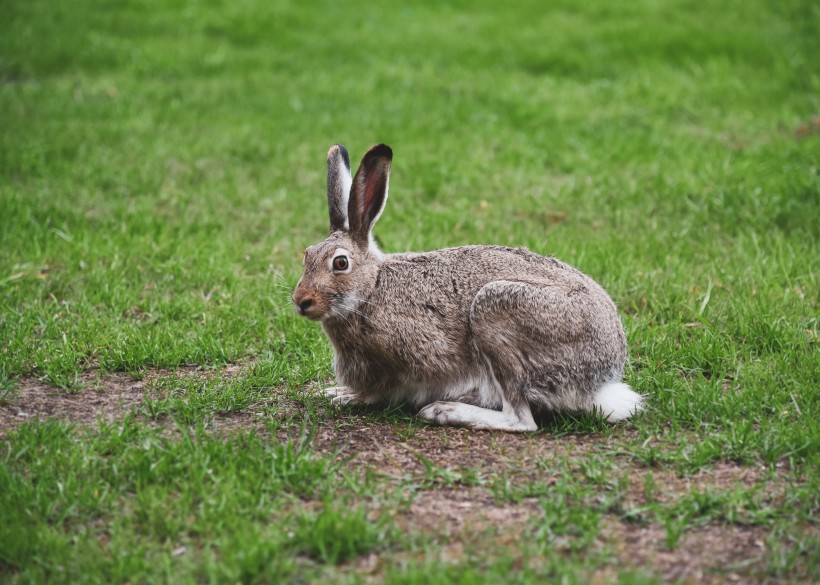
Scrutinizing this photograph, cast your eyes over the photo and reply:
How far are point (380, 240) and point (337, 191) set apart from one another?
248cm

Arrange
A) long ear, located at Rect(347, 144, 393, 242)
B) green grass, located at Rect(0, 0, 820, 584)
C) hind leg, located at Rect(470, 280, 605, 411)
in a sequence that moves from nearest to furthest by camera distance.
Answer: green grass, located at Rect(0, 0, 820, 584) → hind leg, located at Rect(470, 280, 605, 411) → long ear, located at Rect(347, 144, 393, 242)

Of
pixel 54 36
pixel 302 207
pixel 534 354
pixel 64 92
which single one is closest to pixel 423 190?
pixel 302 207

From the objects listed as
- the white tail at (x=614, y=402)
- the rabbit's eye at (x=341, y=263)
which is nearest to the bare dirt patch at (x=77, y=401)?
the rabbit's eye at (x=341, y=263)

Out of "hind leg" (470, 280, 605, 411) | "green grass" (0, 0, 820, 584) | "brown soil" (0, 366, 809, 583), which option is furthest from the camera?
"hind leg" (470, 280, 605, 411)

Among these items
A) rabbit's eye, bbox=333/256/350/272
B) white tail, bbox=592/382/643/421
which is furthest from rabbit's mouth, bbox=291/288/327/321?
white tail, bbox=592/382/643/421

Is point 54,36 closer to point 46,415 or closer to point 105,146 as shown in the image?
point 105,146

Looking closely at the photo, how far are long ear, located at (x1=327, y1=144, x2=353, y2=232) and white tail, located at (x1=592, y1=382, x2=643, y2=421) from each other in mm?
1584

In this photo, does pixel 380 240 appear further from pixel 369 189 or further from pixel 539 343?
pixel 539 343

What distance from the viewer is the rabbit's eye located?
16.5ft

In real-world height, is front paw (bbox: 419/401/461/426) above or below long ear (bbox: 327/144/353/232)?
below

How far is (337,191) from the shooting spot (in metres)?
5.22

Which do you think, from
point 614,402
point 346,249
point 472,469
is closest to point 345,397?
point 346,249

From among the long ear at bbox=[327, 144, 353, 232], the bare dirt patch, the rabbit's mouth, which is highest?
the long ear at bbox=[327, 144, 353, 232]

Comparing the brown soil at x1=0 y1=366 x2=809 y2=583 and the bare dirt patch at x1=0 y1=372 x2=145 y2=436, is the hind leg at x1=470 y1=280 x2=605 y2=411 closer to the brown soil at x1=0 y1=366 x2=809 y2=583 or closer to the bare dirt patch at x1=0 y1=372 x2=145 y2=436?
the brown soil at x1=0 y1=366 x2=809 y2=583
